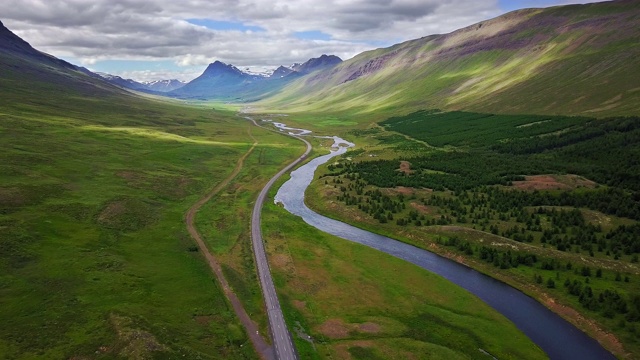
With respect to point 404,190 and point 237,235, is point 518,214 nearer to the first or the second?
point 404,190

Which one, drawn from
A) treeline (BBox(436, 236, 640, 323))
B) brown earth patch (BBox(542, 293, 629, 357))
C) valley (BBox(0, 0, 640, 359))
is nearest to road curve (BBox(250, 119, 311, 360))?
valley (BBox(0, 0, 640, 359))

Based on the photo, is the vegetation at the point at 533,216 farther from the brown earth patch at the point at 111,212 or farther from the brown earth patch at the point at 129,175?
the brown earth patch at the point at 129,175

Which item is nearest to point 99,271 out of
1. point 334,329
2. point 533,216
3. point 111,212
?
point 111,212

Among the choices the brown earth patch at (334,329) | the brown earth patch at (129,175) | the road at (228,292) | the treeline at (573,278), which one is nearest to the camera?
the road at (228,292)

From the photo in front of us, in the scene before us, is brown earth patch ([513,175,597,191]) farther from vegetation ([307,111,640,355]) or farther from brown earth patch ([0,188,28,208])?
brown earth patch ([0,188,28,208])

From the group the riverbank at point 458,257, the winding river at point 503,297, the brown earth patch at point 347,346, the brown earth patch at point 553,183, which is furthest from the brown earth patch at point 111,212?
the brown earth patch at point 553,183

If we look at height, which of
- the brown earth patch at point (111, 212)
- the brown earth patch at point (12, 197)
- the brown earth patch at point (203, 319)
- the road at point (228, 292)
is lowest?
the brown earth patch at point (203, 319)

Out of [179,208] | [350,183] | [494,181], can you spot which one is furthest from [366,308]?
[494,181]
